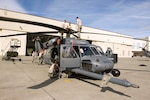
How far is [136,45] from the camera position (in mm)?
66562

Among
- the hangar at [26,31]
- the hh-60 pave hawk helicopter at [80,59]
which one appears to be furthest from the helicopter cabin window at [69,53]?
the hangar at [26,31]

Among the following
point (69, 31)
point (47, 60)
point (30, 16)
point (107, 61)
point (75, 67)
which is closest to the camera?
point (107, 61)

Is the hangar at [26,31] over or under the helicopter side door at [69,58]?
over

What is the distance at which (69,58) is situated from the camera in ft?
24.0

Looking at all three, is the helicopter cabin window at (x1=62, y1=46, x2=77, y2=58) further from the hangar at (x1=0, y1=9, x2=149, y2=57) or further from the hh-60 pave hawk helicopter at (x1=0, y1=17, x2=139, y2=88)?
the hangar at (x1=0, y1=9, x2=149, y2=57)

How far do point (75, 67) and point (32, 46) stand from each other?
31070 millimetres

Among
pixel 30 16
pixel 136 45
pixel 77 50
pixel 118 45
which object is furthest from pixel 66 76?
pixel 136 45

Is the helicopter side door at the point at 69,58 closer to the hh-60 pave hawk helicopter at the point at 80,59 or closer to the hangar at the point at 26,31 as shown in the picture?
the hh-60 pave hawk helicopter at the point at 80,59

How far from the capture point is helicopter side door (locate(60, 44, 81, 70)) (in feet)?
→ 23.7

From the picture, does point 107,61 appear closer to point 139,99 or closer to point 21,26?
point 139,99

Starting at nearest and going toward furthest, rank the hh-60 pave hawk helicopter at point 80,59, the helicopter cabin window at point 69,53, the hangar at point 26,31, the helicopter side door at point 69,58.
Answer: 1. the hh-60 pave hawk helicopter at point 80,59
2. the helicopter side door at point 69,58
3. the helicopter cabin window at point 69,53
4. the hangar at point 26,31

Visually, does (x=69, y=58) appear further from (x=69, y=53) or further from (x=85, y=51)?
(x=85, y=51)

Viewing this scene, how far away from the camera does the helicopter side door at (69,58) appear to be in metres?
7.23

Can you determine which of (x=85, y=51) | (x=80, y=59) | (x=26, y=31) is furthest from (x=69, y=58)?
(x=26, y=31)
